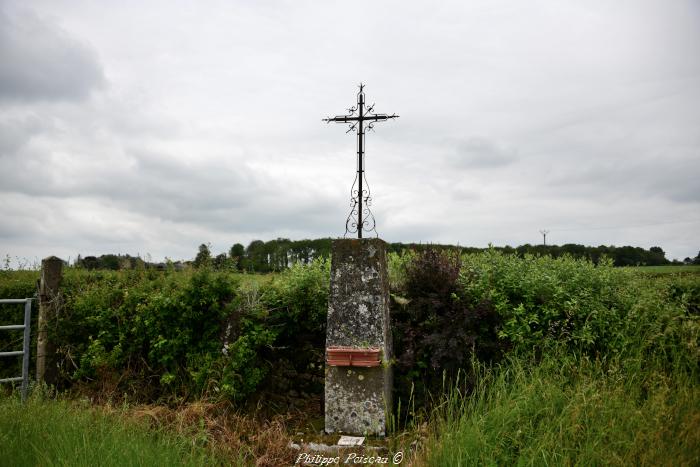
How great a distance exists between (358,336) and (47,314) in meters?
5.74

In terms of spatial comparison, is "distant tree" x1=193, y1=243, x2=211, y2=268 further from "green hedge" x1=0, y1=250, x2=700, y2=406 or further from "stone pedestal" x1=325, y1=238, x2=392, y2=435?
"stone pedestal" x1=325, y1=238, x2=392, y2=435

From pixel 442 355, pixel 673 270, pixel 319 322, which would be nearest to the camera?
pixel 442 355

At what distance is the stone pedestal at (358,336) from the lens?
5980mm

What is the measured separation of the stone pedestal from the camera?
5.98 meters

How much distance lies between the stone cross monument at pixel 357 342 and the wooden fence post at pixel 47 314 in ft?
17.3

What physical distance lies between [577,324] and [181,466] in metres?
5.01

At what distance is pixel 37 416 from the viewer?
5531 millimetres

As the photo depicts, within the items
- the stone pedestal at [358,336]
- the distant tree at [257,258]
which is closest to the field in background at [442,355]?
the stone pedestal at [358,336]

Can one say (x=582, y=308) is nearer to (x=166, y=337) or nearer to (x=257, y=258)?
(x=166, y=337)

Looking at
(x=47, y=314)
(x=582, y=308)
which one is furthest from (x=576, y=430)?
(x=47, y=314)

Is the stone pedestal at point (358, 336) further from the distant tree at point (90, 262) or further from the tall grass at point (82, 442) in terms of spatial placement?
the distant tree at point (90, 262)

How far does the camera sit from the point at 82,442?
493 centimetres

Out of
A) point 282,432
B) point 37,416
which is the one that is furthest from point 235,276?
point 37,416

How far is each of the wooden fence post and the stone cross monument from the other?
207 inches
